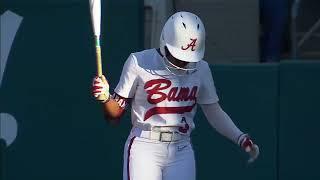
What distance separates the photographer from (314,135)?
673 centimetres

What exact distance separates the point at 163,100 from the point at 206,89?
29 cm

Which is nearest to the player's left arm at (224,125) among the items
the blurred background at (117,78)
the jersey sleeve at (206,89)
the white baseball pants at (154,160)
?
the jersey sleeve at (206,89)

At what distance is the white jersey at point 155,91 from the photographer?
5.04 m

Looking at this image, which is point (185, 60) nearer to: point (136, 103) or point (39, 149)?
point (136, 103)

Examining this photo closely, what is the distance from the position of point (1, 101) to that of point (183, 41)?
2.46 meters

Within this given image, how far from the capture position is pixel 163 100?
199 inches

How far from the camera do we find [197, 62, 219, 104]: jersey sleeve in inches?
204

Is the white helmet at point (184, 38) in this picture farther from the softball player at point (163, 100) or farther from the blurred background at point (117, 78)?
the blurred background at point (117, 78)

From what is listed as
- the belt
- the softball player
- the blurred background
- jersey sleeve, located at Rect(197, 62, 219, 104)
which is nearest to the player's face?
the softball player

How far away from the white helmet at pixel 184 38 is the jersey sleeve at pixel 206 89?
0.59 feet

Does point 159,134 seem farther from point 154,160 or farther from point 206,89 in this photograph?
point 206,89

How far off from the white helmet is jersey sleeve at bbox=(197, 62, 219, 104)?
180 mm

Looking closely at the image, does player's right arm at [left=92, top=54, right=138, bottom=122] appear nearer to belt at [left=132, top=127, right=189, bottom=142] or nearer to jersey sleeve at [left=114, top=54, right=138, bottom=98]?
jersey sleeve at [left=114, top=54, right=138, bottom=98]

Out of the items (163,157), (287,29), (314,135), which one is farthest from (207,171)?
(163,157)
